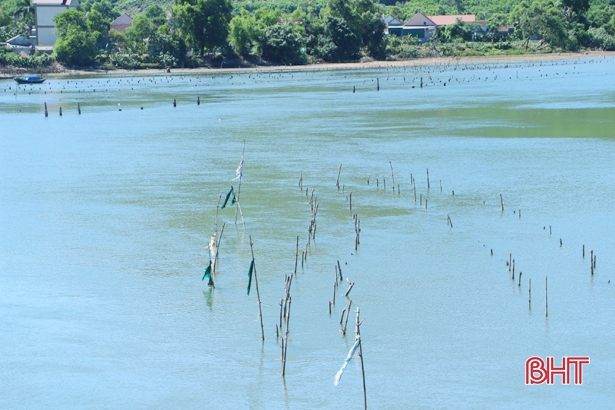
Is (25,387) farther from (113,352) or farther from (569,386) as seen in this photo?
(569,386)

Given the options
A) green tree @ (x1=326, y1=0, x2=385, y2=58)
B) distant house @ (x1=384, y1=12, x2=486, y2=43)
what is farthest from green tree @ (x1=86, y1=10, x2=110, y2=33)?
distant house @ (x1=384, y1=12, x2=486, y2=43)

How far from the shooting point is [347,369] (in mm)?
14062

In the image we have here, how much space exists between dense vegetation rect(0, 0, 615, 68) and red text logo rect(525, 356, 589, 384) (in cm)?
9142

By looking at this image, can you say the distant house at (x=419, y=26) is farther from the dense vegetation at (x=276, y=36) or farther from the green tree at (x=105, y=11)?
the green tree at (x=105, y=11)

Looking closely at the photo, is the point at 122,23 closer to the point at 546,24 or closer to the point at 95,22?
the point at 95,22

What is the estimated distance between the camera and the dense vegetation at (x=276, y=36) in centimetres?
10356

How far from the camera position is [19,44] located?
111 metres

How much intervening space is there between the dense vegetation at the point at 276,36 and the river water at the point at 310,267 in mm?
64599

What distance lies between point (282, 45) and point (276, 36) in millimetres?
1252

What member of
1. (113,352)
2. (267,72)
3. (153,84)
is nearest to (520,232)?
(113,352)

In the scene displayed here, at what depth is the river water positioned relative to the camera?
1375cm

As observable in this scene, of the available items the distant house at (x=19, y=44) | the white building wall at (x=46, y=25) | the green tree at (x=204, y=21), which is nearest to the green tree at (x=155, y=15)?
the white building wall at (x=46, y=25)

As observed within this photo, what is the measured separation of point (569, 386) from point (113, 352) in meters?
7.19

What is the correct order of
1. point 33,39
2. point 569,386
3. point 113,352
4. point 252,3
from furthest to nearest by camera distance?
1. point 252,3
2. point 33,39
3. point 113,352
4. point 569,386
